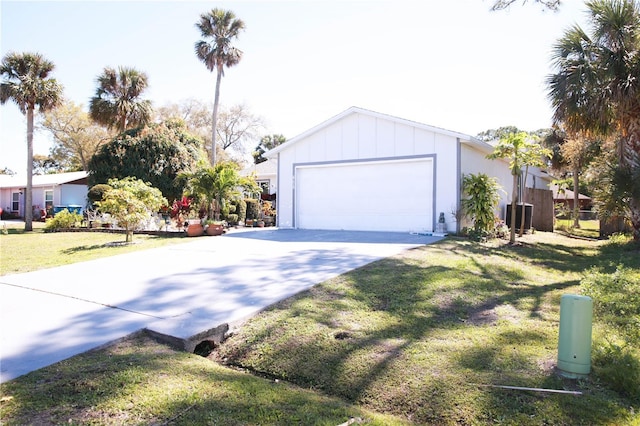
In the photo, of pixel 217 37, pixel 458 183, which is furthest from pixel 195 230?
pixel 217 37

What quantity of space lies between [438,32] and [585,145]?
1334cm

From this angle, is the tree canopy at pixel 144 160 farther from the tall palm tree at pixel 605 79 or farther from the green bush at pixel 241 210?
the tall palm tree at pixel 605 79

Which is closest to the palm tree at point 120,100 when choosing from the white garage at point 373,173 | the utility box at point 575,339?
the white garage at point 373,173

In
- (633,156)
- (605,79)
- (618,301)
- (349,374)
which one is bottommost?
(349,374)

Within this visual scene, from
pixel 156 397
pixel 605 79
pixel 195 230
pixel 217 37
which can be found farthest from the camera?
pixel 217 37

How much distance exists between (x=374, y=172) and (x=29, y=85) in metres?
16.0

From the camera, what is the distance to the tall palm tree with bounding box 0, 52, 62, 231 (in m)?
17.5

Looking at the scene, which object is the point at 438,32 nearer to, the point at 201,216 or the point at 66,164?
the point at 201,216

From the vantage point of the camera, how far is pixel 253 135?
3822 centimetres

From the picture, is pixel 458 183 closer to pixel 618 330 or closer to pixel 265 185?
pixel 618 330

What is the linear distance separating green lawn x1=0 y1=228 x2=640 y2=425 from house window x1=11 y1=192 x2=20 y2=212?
3439 centimetres

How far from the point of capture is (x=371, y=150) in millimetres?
13680

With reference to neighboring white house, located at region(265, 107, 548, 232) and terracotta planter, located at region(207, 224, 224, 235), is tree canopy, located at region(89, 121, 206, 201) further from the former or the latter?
terracotta planter, located at region(207, 224, 224, 235)

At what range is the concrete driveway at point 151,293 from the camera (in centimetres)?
376
